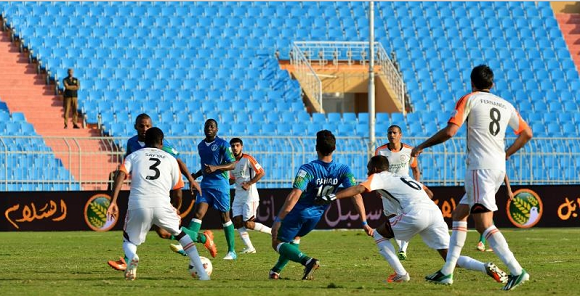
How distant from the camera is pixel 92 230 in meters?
25.3

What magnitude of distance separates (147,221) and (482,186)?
3449mm

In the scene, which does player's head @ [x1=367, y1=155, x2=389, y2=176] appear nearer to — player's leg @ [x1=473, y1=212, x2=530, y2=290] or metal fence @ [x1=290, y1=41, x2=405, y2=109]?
player's leg @ [x1=473, y1=212, x2=530, y2=290]

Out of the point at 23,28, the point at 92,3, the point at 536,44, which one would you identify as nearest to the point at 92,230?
the point at 23,28

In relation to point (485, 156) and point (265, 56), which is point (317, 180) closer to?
point (485, 156)

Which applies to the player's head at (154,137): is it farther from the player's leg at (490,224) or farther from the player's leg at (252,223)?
the player's leg at (252,223)

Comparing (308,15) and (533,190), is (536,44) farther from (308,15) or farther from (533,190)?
(533,190)

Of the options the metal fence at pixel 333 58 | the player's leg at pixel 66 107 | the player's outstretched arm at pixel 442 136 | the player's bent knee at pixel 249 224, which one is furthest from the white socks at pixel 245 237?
the metal fence at pixel 333 58

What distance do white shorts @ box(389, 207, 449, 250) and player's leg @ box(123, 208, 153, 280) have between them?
250cm

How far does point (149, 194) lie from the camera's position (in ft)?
39.1

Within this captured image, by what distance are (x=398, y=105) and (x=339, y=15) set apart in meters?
5.30

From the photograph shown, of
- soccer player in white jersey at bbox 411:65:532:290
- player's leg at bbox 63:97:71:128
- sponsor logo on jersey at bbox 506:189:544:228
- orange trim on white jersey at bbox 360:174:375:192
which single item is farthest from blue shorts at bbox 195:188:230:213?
player's leg at bbox 63:97:71:128

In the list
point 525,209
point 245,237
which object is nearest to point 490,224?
point 245,237

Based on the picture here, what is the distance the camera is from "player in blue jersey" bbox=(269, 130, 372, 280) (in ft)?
38.6

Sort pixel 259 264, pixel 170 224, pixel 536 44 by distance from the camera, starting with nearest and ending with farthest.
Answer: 1. pixel 170 224
2. pixel 259 264
3. pixel 536 44
